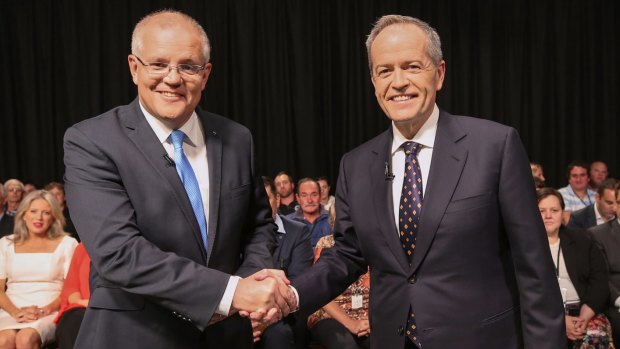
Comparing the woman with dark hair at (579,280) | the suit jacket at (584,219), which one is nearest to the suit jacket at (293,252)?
the woman with dark hair at (579,280)

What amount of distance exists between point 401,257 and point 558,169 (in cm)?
934

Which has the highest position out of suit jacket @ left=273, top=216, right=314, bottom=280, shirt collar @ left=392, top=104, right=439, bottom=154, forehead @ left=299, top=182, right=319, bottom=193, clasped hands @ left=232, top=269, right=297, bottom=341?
shirt collar @ left=392, top=104, right=439, bottom=154

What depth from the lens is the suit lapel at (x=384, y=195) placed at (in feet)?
7.35

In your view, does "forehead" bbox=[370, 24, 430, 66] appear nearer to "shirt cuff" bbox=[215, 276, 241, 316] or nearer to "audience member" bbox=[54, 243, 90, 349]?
"shirt cuff" bbox=[215, 276, 241, 316]

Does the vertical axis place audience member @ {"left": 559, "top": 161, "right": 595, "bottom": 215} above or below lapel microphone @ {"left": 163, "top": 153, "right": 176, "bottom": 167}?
below

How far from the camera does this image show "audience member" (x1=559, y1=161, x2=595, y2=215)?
839 centimetres

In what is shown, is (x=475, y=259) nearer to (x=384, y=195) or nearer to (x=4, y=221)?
(x=384, y=195)

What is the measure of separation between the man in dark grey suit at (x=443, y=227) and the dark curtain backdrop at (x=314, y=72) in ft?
26.9

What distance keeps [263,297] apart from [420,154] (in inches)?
26.0

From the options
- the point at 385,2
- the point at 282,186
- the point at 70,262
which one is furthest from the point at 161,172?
the point at 385,2

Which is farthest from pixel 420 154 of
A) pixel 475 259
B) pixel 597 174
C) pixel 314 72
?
pixel 314 72

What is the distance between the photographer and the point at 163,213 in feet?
6.89

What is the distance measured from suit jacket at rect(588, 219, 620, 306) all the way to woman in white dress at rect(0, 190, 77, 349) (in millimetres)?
3668

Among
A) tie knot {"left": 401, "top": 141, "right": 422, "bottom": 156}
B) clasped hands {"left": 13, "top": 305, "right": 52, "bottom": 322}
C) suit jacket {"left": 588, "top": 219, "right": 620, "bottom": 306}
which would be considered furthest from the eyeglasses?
suit jacket {"left": 588, "top": 219, "right": 620, "bottom": 306}
